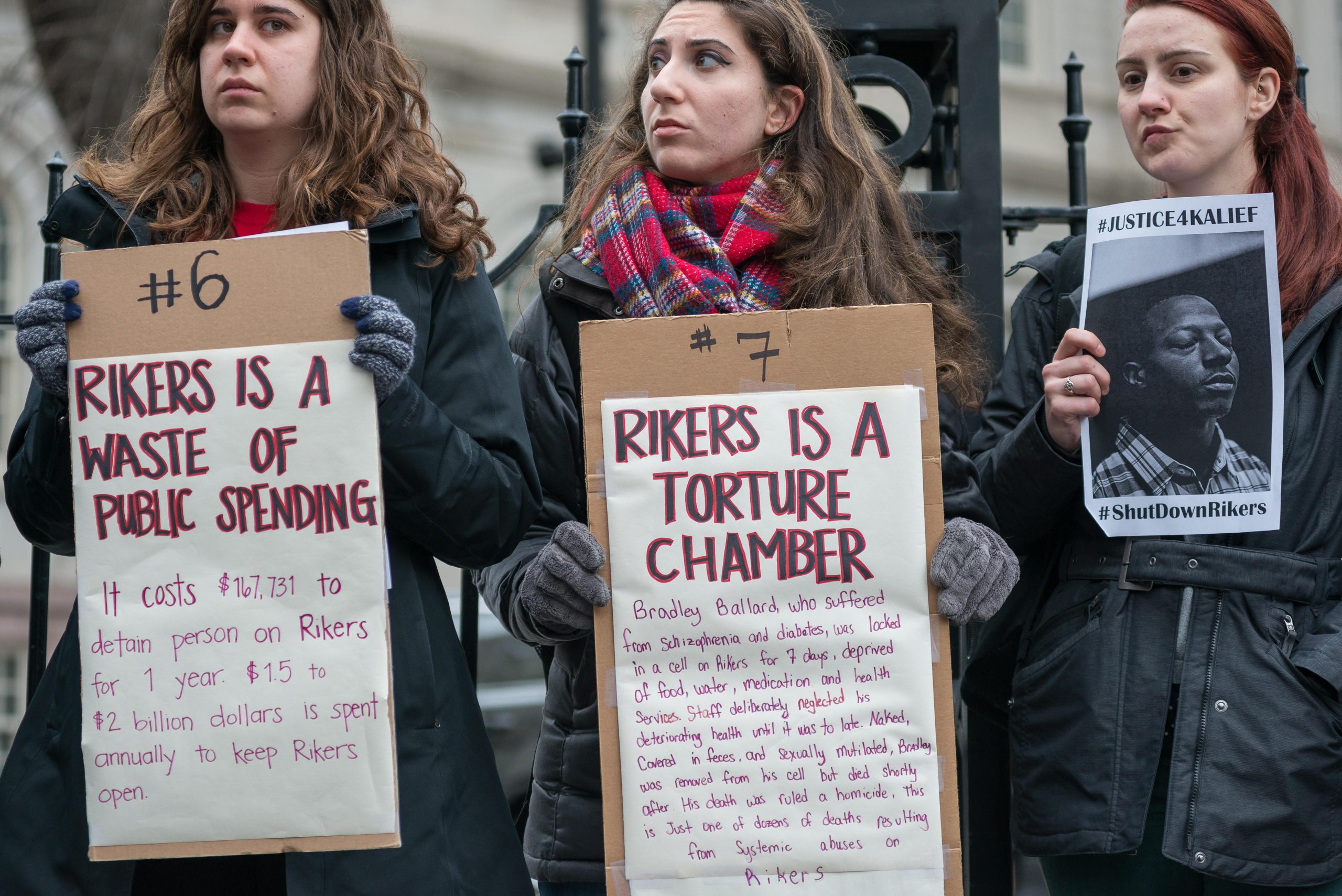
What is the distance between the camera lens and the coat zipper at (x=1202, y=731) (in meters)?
2.30

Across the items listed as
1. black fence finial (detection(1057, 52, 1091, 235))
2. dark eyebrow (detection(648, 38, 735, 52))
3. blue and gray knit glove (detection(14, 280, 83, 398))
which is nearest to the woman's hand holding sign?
dark eyebrow (detection(648, 38, 735, 52))

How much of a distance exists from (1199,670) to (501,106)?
11709 millimetres

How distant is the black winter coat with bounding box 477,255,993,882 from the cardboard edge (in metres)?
0.40

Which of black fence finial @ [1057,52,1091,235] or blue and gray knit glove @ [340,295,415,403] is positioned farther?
black fence finial @ [1057,52,1091,235]

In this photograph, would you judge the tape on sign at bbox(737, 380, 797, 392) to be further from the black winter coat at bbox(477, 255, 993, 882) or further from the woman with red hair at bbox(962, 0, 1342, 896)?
the woman with red hair at bbox(962, 0, 1342, 896)

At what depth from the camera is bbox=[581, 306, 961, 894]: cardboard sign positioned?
209 cm

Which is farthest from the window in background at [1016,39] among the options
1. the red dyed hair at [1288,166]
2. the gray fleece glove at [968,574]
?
the gray fleece glove at [968,574]

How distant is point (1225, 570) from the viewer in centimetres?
239

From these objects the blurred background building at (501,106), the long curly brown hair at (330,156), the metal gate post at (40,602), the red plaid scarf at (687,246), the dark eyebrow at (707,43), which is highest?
the blurred background building at (501,106)

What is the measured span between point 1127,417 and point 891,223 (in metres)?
0.54

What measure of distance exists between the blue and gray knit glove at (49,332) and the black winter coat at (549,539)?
0.68m

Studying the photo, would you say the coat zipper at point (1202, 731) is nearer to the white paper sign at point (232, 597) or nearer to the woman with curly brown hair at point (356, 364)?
the woman with curly brown hair at point (356, 364)

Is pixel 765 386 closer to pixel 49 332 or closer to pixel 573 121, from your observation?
pixel 49 332

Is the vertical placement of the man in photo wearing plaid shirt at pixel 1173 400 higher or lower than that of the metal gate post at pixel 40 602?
higher
